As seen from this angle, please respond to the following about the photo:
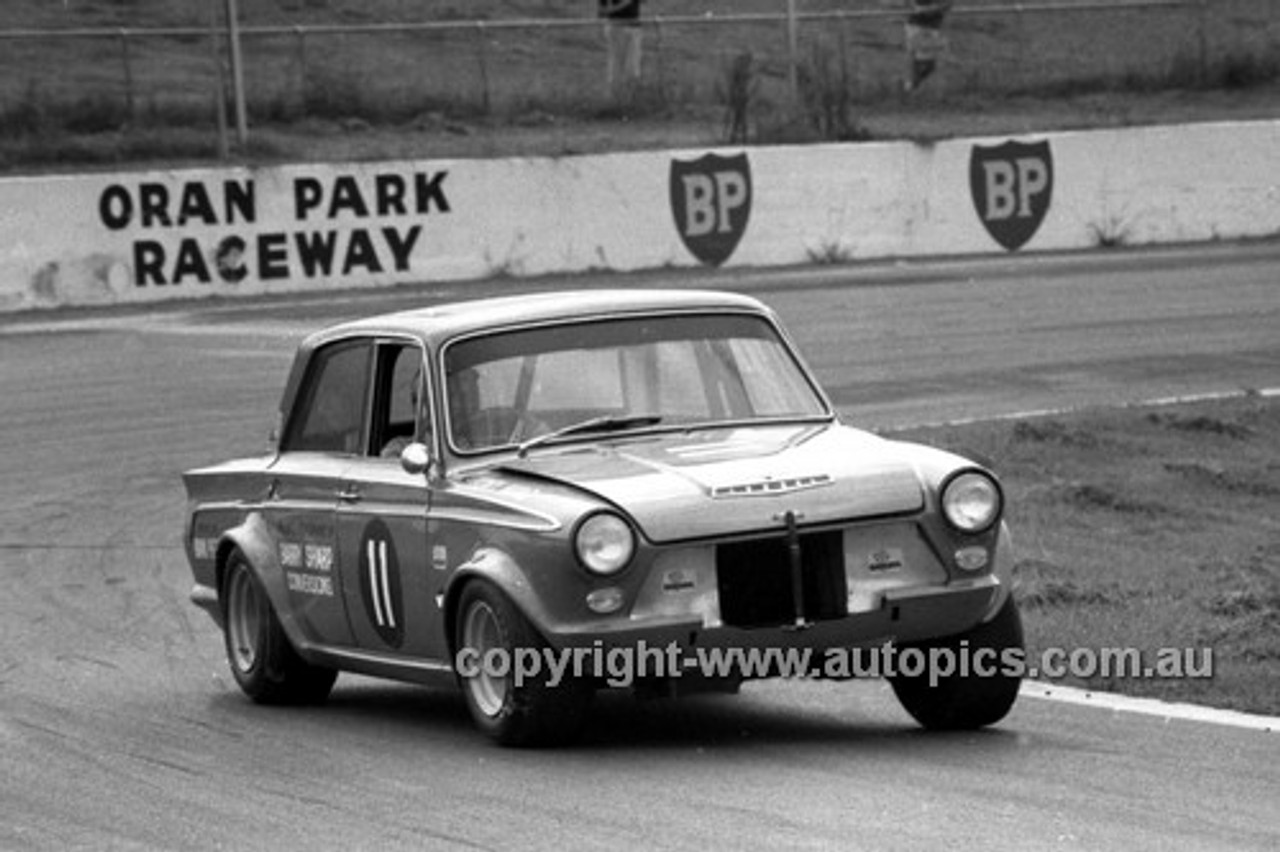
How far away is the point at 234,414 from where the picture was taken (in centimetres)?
1947

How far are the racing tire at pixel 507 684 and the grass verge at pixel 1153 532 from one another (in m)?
2.01

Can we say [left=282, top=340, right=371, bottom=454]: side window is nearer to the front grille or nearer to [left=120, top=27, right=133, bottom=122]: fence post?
the front grille

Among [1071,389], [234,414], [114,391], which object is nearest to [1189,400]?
[1071,389]

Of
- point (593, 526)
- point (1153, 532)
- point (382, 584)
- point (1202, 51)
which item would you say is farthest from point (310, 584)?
point (1202, 51)

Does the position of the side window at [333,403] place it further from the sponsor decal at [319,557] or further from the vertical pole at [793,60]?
the vertical pole at [793,60]

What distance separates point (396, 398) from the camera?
9.64 meters

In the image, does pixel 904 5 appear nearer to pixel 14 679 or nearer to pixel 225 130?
pixel 225 130

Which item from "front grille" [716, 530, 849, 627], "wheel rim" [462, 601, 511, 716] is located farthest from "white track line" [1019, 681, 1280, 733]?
"wheel rim" [462, 601, 511, 716]

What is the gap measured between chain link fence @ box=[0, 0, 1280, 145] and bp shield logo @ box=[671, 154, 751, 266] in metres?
3.05

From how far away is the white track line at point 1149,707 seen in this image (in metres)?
8.52

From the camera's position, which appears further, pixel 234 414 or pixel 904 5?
pixel 904 5

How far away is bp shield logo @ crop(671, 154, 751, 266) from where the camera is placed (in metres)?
28.8

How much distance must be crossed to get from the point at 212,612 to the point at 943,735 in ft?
10.1

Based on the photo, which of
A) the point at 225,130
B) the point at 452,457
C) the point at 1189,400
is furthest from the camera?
the point at 225,130
